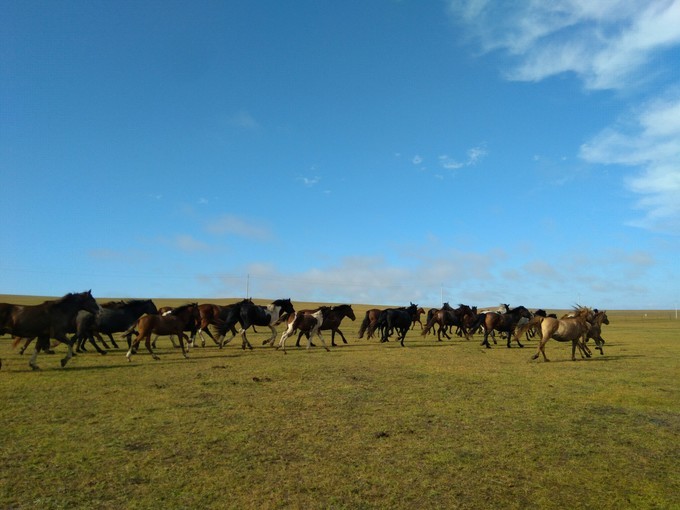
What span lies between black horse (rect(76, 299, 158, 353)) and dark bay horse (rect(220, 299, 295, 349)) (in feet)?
12.2

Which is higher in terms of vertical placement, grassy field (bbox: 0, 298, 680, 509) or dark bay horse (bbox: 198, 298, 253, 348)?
dark bay horse (bbox: 198, 298, 253, 348)

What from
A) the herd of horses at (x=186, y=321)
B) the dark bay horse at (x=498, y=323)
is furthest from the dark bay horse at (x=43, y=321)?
the dark bay horse at (x=498, y=323)

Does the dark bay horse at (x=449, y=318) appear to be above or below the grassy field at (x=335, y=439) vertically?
above

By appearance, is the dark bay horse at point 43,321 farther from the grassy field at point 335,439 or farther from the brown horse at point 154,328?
the brown horse at point 154,328

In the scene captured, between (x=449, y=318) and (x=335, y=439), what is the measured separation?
21.4 meters

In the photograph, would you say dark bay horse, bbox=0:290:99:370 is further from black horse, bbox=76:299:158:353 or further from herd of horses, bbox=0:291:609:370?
black horse, bbox=76:299:158:353

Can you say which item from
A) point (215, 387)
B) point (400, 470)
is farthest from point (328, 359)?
point (400, 470)

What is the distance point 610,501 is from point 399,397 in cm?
509

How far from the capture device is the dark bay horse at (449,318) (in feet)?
86.6

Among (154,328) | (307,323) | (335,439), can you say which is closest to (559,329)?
(307,323)

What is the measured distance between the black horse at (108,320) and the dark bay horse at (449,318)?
1548 centimetres

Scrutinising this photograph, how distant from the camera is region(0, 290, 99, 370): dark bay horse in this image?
12664 millimetres

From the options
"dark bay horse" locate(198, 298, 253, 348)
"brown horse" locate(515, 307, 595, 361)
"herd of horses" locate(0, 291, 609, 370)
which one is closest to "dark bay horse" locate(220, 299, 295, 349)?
"herd of horses" locate(0, 291, 609, 370)

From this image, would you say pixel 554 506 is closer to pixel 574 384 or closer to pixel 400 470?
pixel 400 470
